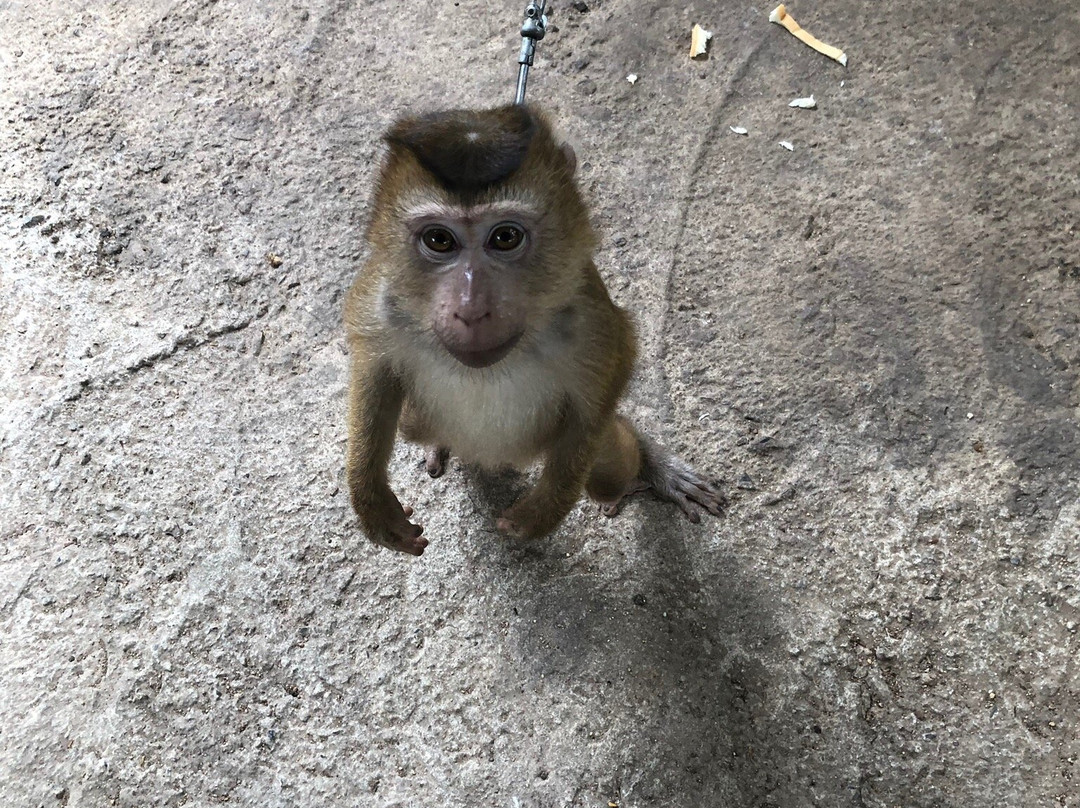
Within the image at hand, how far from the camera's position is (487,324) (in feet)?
6.55

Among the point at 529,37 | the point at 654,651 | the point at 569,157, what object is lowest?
the point at 654,651

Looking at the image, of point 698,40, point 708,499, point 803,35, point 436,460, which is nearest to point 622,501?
point 708,499

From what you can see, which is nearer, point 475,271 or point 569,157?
point 475,271

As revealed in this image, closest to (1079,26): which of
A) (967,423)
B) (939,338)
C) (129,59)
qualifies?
(939,338)

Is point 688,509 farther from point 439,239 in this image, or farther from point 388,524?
point 439,239

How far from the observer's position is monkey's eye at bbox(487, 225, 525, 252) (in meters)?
2.08

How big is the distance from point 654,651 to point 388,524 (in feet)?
3.36

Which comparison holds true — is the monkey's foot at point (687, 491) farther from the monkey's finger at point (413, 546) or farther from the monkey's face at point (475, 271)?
the monkey's face at point (475, 271)

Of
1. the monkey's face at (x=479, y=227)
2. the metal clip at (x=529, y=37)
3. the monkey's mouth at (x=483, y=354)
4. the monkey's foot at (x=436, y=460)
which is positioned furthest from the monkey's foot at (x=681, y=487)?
the metal clip at (x=529, y=37)

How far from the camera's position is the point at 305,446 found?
3277 millimetres

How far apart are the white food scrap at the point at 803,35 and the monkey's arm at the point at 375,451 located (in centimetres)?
307

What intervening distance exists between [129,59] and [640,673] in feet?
13.7

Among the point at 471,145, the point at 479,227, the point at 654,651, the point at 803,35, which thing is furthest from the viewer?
the point at 803,35

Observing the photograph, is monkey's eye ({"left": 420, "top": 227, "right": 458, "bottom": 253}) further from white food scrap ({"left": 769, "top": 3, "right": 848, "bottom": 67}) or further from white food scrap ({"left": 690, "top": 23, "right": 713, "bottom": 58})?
white food scrap ({"left": 769, "top": 3, "right": 848, "bottom": 67})
